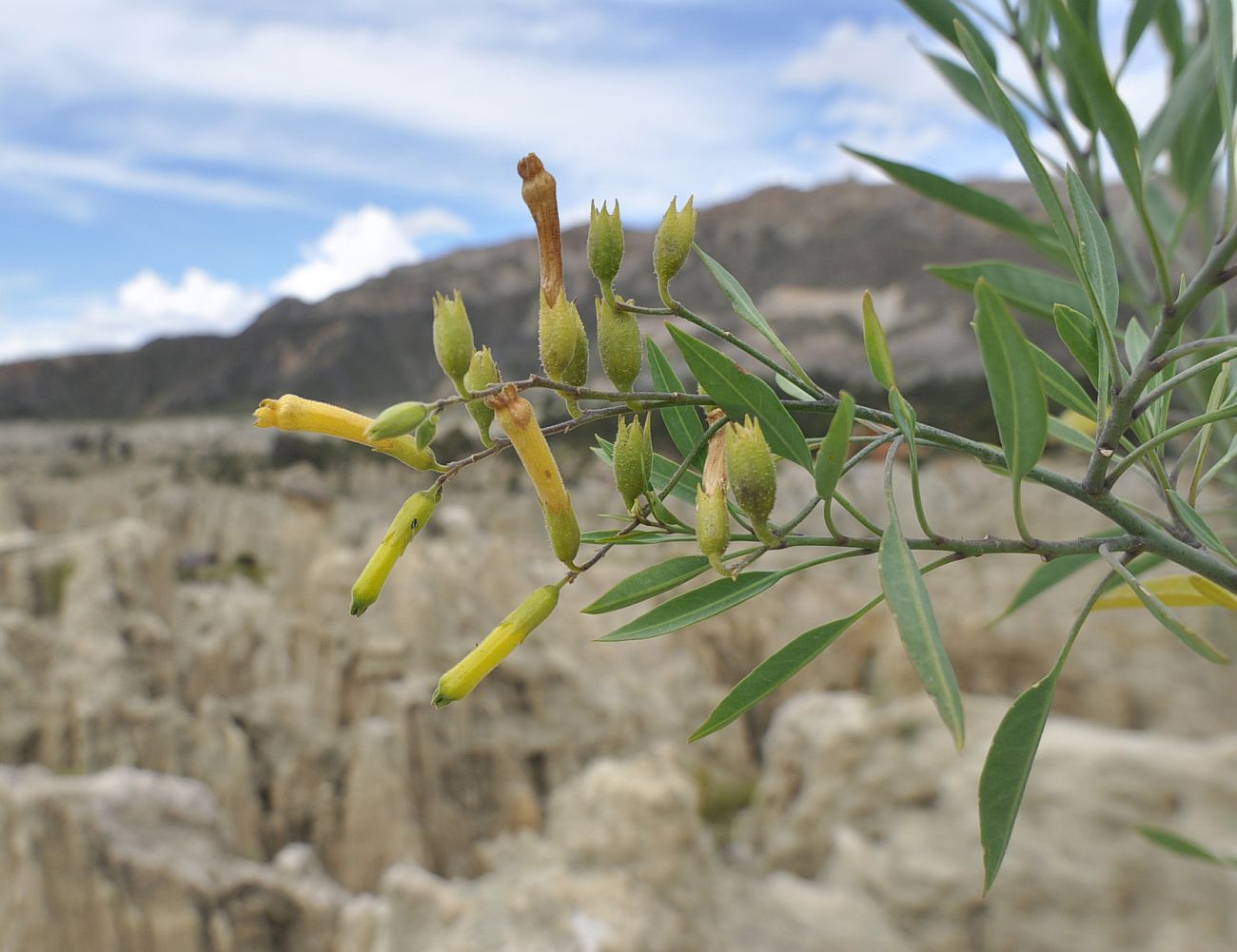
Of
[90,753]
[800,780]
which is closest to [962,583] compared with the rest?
[800,780]

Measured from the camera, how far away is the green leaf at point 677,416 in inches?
20.9

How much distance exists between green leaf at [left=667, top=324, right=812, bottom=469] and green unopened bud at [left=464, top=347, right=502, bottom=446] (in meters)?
0.11

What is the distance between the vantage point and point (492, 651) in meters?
0.43

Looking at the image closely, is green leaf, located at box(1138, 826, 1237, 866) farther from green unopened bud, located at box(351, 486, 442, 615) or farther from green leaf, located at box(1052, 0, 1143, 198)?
green unopened bud, located at box(351, 486, 442, 615)

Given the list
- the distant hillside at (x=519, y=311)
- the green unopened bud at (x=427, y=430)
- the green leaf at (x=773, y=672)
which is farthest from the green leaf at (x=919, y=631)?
the distant hillside at (x=519, y=311)

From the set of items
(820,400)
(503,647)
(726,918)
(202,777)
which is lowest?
(726,918)

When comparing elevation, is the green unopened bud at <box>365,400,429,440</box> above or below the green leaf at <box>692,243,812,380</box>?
below

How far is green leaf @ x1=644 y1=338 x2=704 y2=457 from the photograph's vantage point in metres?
0.53

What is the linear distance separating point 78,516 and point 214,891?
7241 millimetres

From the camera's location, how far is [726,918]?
2289 millimetres

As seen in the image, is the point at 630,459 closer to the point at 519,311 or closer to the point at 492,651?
the point at 492,651

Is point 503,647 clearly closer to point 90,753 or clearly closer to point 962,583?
point 90,753

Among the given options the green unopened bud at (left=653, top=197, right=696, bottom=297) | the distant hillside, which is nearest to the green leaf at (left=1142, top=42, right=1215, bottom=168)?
the green unopened bud at (left=653, top=197, right=696, bottom=297)

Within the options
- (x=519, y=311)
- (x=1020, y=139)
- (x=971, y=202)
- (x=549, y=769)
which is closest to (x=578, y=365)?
(x=1020, y=139)
